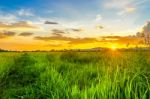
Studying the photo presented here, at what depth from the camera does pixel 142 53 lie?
28.1ft

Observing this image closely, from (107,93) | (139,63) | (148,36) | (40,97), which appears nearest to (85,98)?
(107,93)

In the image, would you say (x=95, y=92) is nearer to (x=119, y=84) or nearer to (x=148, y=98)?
(x=119, y=84)

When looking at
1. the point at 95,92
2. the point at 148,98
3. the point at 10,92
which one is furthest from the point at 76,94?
the point at 10,92

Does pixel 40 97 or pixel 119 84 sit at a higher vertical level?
pixel 119 84

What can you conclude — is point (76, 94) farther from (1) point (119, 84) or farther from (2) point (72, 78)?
(2) point (72, 78)

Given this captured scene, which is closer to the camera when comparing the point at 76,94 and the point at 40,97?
the point at 76,94

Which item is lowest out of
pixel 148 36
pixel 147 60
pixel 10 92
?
pixel 10 92

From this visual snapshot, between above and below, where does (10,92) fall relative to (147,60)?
below

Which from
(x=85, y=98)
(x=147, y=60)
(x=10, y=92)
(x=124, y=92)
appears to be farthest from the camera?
(x=147, y=60)

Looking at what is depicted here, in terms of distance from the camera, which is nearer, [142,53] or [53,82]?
[53,82]

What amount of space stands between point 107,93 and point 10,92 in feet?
9.72

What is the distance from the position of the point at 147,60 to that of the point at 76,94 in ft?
15.3

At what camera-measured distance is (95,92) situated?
3.92 meters

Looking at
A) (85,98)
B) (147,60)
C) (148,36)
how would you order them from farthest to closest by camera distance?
1. (147,60)
2. (148,36)
3. (85,98)
